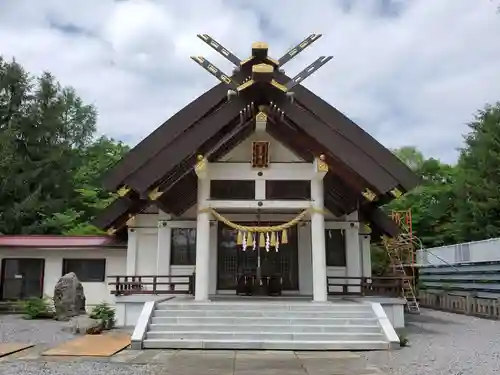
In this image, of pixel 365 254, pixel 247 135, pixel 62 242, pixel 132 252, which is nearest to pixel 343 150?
pixel 247 135

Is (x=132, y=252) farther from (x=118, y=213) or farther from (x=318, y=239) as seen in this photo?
(x=318, y=239)

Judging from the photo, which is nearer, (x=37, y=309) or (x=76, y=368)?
(x=76, y=368)

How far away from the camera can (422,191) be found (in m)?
30.7

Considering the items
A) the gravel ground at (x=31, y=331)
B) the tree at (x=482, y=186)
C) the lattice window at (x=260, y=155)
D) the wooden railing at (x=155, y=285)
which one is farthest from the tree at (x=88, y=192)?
the tree at (x=482, y=186)

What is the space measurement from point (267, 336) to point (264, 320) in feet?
1.70

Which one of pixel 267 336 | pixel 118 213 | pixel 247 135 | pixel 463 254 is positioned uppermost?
pixel 247 135

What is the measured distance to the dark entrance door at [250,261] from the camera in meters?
13.5

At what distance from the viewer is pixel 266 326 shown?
9.10m

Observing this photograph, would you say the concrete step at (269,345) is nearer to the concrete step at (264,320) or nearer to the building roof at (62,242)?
the concrete step at (264,320)

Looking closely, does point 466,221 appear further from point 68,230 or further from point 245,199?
point 68,230

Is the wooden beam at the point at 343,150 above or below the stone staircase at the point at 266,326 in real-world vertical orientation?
above

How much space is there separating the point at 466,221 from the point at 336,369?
2133cm

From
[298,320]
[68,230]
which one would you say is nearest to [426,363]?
[298,320]

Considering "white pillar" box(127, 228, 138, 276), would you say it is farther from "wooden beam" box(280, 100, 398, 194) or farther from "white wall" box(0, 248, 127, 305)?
"wooden beam" box(280, 100, 398, 194)
